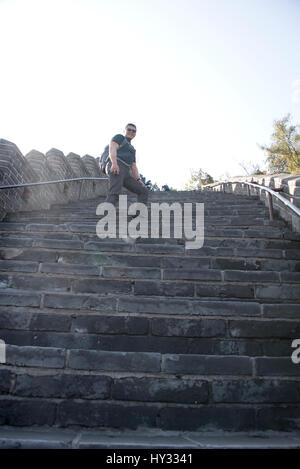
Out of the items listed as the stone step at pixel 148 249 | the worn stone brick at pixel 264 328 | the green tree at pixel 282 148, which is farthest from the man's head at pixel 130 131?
the green tree at pixel 282 148

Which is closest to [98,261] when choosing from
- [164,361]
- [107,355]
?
[107,355]

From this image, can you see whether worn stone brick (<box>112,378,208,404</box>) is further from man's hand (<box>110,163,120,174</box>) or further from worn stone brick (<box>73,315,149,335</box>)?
man's hand (<box>110,163,120,174</box>)

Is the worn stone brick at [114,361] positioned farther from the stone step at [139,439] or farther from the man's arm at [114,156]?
the man's arm at [114,156]

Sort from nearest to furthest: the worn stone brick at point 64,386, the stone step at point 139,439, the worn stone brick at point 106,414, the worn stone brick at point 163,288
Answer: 1. the stone step at point 139,439
2. the worn stone brick at point 106,414
3. the worn stone brick at point 64,386
4. the worn stone brick at point 163,288

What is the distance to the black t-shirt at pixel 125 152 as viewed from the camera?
468cm

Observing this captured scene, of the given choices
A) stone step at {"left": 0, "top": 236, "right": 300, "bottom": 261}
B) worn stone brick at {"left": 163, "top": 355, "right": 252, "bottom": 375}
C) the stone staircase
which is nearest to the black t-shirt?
the stone staircase

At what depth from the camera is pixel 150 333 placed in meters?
2.33

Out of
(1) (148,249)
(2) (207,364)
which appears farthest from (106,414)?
(1) (148,249)

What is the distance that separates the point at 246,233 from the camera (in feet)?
12.1

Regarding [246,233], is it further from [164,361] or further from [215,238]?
[164,361]

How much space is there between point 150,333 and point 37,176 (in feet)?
14.5

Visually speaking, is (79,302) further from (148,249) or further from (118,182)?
(118,182)

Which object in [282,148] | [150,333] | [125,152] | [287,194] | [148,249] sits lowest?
[150,333]

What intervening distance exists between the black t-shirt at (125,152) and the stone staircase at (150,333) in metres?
1.85
